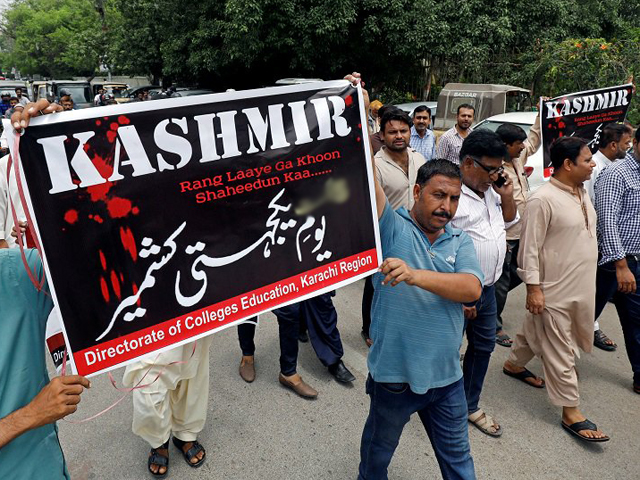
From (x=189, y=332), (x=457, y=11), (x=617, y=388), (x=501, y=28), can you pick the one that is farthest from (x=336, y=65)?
(x=189, y=332)

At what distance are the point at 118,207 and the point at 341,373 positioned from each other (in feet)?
7.58

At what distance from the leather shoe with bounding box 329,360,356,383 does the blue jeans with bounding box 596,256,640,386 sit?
1932mm

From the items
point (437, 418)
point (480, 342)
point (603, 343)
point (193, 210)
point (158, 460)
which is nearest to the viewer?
point (193, 210)

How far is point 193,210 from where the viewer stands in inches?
70.1

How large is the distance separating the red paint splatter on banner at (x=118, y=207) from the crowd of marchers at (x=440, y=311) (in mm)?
276

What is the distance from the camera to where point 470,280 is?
1.96 metres

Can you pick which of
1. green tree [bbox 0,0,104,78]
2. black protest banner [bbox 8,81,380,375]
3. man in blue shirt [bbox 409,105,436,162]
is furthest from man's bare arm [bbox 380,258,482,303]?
green tree [bbox 0,0,104,78]

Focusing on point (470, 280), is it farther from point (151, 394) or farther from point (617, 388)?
point (617, 388)

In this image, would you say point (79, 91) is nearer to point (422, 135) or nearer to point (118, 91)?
point (118, 91)

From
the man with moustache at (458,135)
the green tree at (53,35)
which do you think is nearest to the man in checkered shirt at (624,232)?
the man with moustache at (458,135)

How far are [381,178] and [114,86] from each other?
24.0 meters

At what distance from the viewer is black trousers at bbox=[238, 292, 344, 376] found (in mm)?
3318

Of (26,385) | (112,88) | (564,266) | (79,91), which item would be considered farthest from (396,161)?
(112,88)

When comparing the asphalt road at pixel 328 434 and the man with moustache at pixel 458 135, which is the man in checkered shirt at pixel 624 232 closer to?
the asphalt road at pixel 328 434
